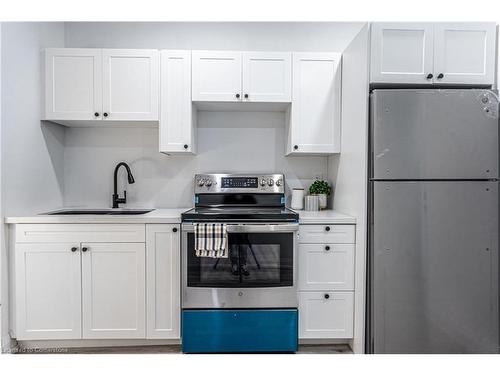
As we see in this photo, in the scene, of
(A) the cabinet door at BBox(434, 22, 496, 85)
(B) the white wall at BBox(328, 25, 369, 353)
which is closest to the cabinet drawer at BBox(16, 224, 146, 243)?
(B) the white wall at BBox(328, 25, 369, 353)

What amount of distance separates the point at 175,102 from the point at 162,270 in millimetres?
1214

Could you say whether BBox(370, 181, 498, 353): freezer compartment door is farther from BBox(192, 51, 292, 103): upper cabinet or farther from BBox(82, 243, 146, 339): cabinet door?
BBox(82, 243, 146, 339): cabinet door

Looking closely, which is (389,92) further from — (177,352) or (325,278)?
(177,352)

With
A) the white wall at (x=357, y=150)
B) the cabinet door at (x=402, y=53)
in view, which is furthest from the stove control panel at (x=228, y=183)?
the cabinet door at (x=402, y=53)

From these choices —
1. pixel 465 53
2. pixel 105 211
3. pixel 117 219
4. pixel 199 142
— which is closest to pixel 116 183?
pixel 105 211

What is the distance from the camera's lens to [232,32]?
2771 millimetres

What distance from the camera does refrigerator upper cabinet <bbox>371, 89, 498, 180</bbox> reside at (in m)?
1.89

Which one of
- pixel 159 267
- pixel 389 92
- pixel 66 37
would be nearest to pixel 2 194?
pixel 159 267

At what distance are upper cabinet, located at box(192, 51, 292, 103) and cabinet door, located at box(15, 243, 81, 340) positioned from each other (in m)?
1.43

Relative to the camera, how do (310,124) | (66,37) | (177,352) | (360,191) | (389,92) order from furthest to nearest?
(66,37) < (310,124) < (177,352) < (360,191) < (389,92)

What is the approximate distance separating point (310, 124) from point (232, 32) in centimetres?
109

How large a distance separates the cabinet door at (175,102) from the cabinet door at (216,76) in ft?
0.22

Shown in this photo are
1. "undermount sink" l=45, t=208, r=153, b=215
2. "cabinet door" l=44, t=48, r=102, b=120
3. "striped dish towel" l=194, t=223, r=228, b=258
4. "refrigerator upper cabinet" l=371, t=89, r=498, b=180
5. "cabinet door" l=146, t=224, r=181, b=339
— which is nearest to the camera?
"refrigerator upper cabinet" l=371, t=89, r=498, b=180

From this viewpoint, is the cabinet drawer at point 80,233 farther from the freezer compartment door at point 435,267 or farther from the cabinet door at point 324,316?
the freezer compartment door at point 435,267
